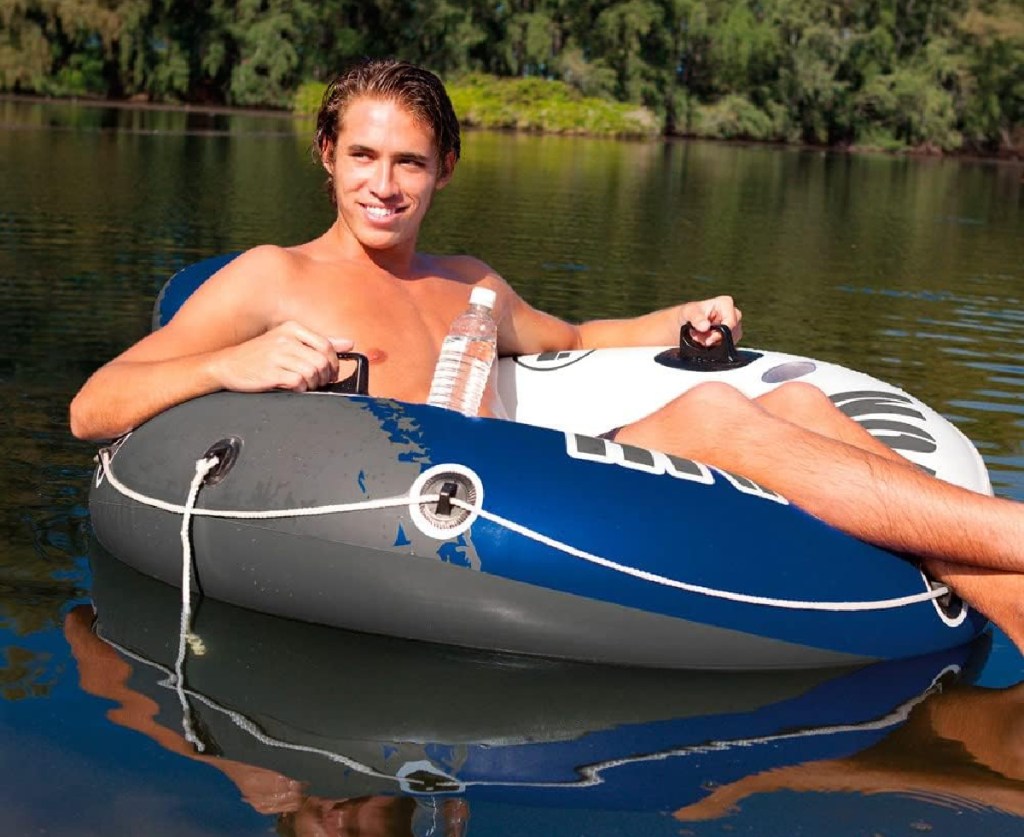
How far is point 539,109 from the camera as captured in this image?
36469mm

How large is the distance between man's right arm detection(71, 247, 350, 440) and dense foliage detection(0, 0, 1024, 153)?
3014cm

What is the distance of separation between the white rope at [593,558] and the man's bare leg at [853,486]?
0.13 m

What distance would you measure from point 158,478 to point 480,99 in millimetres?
33462

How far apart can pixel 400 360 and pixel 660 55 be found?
38707 mm

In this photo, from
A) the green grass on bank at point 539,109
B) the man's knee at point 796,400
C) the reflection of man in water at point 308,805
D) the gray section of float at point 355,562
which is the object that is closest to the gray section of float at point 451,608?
the gray section of float at point 355,562

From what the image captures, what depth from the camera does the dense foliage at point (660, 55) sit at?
3403 centimetres

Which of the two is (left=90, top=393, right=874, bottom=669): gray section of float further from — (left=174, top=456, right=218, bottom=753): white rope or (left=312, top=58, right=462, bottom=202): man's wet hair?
(left=312, top=58, right=462, bottom=202): man's wet hair

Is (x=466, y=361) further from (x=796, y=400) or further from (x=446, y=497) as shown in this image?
(x=796, y=400)

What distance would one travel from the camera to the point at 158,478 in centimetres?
318

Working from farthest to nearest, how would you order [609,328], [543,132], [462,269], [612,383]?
1. [543,132]
2. [609,328]
3. [612,383]
4. [462,269]

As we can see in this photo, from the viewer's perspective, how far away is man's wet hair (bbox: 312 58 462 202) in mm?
3250

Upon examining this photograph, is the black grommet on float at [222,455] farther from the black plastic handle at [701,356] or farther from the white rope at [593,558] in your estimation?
the black plastic handle at [701,356]

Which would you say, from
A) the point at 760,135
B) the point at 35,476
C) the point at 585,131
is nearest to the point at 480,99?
the point at 585,131

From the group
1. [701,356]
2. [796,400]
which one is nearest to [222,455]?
[796,400]
